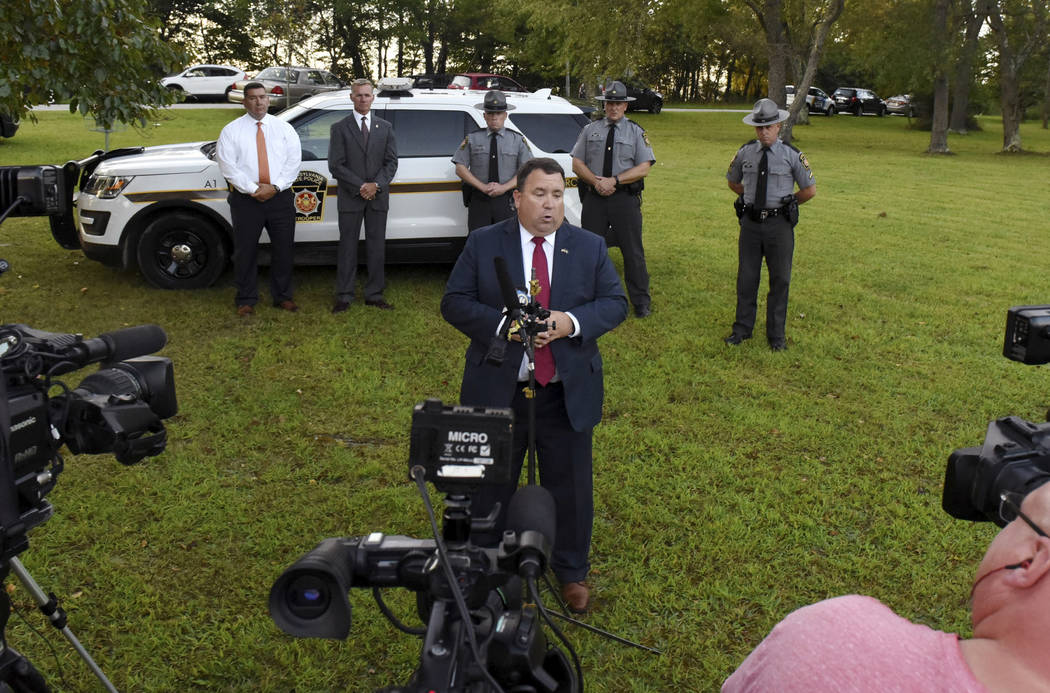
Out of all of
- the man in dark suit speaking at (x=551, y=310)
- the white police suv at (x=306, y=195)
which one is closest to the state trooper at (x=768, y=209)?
the white police suv at (x=306, y=195)

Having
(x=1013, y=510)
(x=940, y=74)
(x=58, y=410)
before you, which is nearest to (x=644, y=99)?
(x=940, y=74)

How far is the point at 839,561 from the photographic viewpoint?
4.61m

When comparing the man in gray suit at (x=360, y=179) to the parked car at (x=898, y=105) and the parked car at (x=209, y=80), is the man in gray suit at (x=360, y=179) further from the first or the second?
the parked car at (x=898, y=105)

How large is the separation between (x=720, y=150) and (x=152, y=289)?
822 inches

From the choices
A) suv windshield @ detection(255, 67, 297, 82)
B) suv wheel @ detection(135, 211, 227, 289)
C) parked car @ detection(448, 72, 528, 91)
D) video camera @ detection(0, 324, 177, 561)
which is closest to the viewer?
video camera @ detection(0, 324, 177, 561)

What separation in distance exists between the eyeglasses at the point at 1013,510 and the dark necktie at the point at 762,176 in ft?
20.4

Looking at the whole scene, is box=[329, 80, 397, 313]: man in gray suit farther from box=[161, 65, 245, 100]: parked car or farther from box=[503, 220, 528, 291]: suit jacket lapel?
box=[161, 65, 245, 100]: parked car

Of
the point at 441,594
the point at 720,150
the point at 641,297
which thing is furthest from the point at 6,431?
the point at 720,150

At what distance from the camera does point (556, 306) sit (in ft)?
13.2

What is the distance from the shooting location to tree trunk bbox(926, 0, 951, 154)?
94.5ft

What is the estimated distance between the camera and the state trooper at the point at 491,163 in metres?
8.98

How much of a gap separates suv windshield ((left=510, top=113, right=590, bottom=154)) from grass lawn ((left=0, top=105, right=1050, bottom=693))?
1.93 m

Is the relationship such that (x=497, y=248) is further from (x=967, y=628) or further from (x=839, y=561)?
(x=967, y=628)

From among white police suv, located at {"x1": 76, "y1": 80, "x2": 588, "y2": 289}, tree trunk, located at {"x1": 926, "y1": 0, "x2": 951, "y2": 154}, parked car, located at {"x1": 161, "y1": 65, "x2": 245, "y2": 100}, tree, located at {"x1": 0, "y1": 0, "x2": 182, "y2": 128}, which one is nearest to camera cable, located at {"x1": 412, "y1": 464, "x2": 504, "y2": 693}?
tree, located at {"x1": 0, "y1": 0, "x2": 182, "y2": 128}
